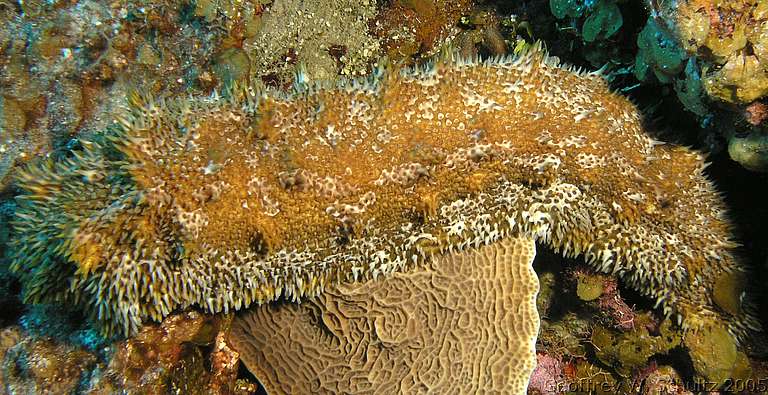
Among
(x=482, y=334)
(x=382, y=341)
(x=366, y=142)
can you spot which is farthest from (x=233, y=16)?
(x=482, y=334)

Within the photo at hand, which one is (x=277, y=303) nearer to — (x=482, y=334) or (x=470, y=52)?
(x=482, y=334)

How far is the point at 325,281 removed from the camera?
3232mm

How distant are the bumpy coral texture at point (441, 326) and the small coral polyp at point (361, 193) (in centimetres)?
17

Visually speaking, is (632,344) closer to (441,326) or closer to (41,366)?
(441,326)

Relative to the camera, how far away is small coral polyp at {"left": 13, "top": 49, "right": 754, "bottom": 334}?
2.82 meters

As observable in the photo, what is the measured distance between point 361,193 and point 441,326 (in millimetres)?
1180

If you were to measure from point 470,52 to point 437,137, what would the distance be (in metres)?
1.01

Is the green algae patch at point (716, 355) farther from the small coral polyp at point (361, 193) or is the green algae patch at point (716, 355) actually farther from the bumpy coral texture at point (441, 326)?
the bumpy coral texture at point (441, 326)

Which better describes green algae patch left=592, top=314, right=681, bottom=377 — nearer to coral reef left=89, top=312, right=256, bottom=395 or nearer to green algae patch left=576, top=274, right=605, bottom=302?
green algae patch left=576, top=274, right=605, bottom=302

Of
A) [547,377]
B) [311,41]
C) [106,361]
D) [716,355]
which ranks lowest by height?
[547,377]

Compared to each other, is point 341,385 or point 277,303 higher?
point 277,303

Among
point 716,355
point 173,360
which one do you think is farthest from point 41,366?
point 716,355

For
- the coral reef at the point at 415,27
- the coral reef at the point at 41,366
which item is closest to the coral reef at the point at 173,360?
the coral reef at the point at 41,366

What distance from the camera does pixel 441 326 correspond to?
11.0ft
